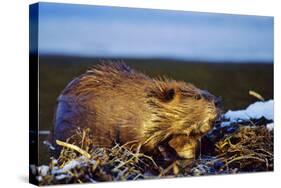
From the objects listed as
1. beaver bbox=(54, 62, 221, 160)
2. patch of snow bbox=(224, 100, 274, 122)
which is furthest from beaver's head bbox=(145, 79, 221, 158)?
patch of snow bbox=(224, 100, 274, 122)

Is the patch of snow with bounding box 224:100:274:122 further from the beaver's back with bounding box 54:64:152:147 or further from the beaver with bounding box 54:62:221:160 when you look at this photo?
the beaver's back with bounding box 54:64:152:147

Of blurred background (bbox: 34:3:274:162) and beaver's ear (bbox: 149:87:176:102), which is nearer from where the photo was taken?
blurred background (bbox: 34:3:274:162)

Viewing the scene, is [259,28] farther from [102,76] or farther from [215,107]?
[102,76]

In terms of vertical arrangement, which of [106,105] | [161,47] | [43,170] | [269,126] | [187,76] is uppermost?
[161,47]

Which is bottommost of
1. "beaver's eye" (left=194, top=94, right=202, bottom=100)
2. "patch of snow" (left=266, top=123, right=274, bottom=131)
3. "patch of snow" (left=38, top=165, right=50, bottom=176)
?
"patch of snow" (left=38, top=165, right=50, bottom=176)

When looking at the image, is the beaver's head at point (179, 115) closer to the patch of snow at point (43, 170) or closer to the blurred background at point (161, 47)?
the blurred background at point (161, 47)

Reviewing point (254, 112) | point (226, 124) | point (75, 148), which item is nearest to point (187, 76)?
point (226, 124)

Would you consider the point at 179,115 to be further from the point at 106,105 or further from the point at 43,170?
the point at 43,170
